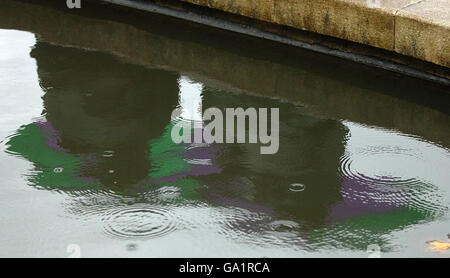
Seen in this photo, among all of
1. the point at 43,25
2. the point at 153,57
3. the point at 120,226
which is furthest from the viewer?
the point at 43,25

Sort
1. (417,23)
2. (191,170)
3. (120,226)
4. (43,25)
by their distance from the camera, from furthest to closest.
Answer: (43,25) → (417,23) → (191,170) → (120,226)

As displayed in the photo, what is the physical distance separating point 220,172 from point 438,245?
158 centimetres

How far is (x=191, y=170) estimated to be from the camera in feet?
20.9

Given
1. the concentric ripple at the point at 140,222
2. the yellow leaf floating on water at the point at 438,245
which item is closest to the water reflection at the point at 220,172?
the concentric ripple at the point at 140,222

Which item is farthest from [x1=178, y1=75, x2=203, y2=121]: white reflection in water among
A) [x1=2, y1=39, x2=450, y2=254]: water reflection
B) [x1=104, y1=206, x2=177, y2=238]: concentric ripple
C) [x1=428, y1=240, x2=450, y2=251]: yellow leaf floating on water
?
[x1=428, y1=240, x2=450, y2=251]: yellow leaf floating on water

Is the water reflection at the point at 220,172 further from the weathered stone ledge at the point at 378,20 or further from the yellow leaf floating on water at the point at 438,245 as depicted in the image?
the weathered stone ledge at the point at 378,20

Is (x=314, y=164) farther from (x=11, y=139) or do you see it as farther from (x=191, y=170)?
(x=11, y=139)

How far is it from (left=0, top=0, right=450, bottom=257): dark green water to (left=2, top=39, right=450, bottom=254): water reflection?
13 mm

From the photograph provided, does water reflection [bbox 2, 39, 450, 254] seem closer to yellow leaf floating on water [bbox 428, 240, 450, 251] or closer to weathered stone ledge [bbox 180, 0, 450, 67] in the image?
yellow leaf floating on water [bbox 428, 240, 450, 251]

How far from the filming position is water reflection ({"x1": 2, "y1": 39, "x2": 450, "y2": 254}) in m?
5.71

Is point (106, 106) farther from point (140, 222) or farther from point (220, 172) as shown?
point (140, 222)
